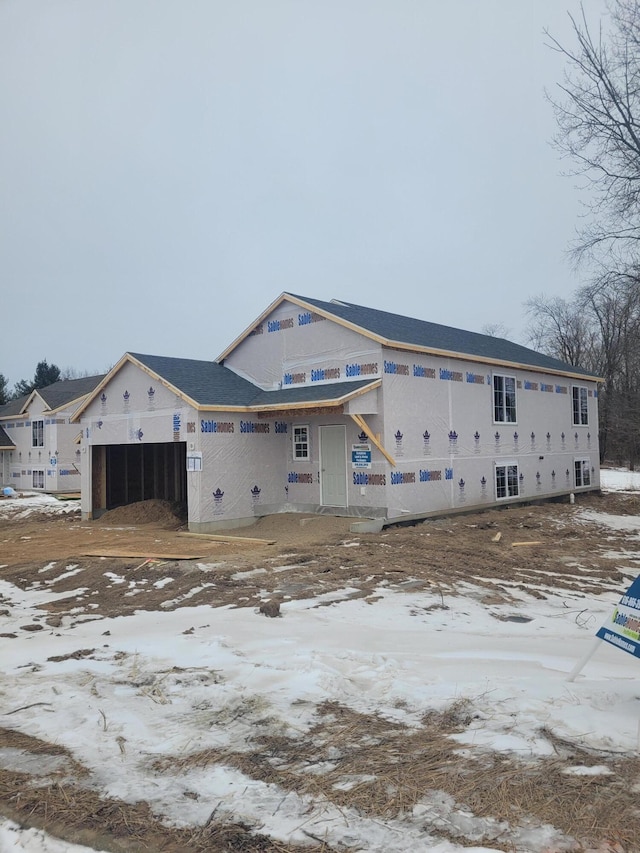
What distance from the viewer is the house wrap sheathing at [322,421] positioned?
15500mm

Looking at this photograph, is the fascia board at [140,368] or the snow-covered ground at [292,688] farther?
Result: the fascia board at [140,368]

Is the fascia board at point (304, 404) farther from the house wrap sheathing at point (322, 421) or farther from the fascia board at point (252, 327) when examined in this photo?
the fascia board at point (252, 327)

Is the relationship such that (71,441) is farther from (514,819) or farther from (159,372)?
(514,819)

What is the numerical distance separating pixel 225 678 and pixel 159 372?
41.0 feet

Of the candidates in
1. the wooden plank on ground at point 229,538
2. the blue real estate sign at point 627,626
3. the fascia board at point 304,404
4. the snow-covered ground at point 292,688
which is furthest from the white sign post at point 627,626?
the fascia board at point 304,404

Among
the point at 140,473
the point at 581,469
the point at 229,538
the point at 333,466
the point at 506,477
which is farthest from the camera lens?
the point at 581,469

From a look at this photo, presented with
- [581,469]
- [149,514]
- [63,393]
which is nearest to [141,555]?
[149,514]

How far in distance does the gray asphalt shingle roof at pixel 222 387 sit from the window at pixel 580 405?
41.5 feet

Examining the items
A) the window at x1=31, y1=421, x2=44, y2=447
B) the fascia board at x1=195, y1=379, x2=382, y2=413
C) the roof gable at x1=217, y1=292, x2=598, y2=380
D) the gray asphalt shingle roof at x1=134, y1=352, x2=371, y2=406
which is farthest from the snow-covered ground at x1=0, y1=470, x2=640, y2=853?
the window at x1=31, y1=421, x2=44, y2=447

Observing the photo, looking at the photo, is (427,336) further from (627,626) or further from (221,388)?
(627,626)

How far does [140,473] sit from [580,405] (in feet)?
55.6

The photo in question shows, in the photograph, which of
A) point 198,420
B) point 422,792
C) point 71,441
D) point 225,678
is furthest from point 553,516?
point 71,441

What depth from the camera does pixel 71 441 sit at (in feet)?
102

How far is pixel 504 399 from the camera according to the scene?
66.1 feet
